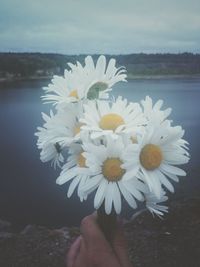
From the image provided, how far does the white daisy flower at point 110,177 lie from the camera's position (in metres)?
0.36

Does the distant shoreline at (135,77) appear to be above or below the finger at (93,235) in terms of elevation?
above

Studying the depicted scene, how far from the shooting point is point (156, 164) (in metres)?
0.37

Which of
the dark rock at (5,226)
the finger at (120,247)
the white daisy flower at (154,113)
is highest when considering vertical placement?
the white daisy flower at (154,113)

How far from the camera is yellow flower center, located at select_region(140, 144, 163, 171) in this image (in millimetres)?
365

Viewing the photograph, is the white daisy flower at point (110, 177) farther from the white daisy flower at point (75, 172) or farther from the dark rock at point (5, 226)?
the dark rock at point (5, 226)

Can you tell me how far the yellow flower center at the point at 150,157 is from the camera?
1.20 ft

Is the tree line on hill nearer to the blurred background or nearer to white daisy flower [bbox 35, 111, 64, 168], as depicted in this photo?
the blurred background

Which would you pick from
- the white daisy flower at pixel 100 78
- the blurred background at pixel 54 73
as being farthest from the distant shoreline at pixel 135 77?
the white daisy flower at pixel 100 78

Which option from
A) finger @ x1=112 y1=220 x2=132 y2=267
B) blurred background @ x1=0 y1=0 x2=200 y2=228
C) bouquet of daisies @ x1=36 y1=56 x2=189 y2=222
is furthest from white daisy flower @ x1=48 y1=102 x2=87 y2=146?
blurred background @ x1=0 y1=0 x2=200 y2=228

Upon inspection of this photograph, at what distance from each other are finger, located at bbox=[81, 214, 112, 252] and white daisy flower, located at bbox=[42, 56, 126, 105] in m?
0.12

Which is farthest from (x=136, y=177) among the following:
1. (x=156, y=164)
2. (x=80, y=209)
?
(x=80, y=209)

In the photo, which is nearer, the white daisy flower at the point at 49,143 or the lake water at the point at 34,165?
the white daisy flower at the point at 49,143

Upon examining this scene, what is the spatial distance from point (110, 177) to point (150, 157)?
41 mm

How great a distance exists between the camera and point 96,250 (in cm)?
39
